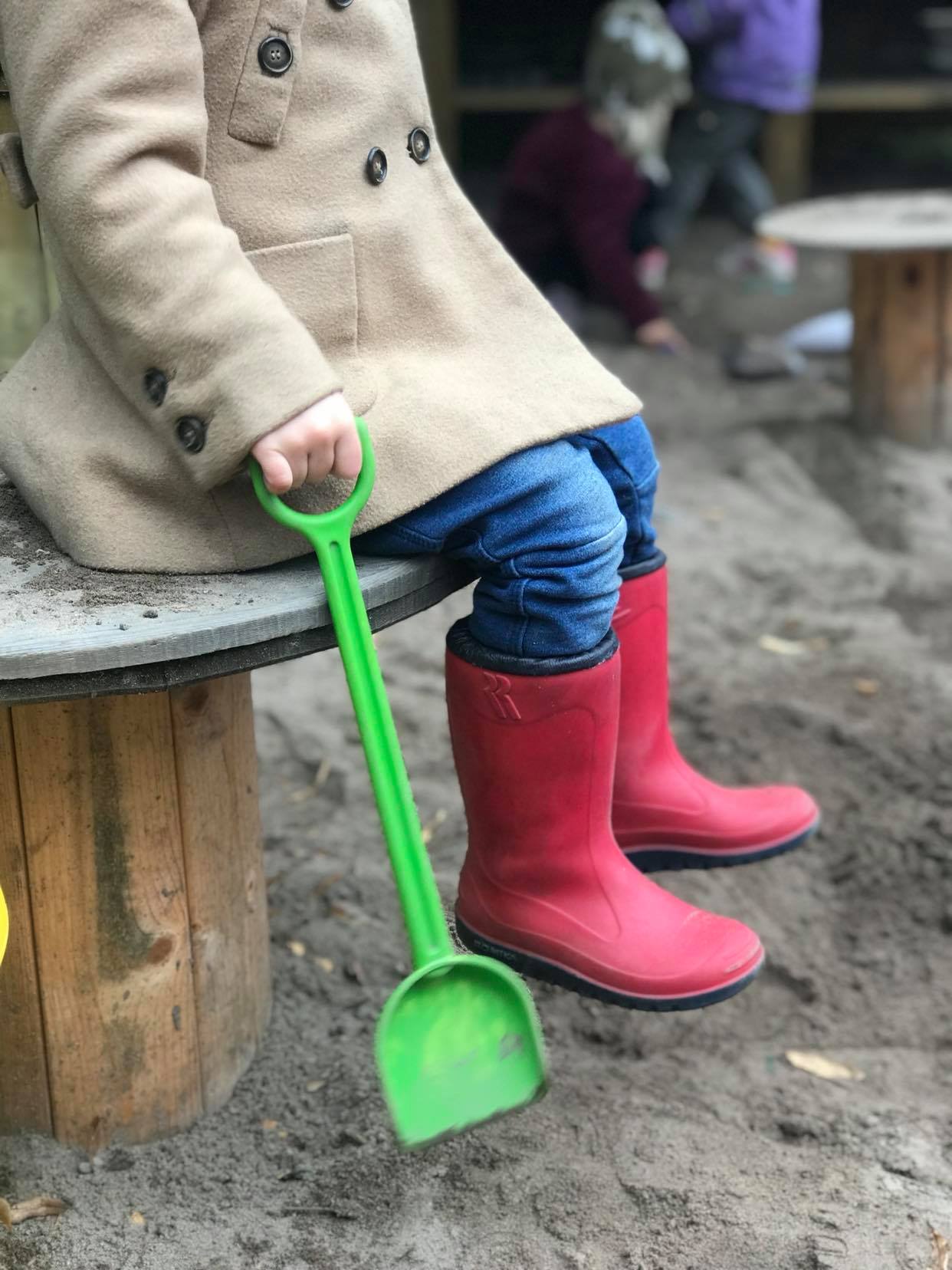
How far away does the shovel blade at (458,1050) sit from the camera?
1354 mm

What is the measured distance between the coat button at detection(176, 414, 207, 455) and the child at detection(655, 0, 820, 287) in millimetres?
4665

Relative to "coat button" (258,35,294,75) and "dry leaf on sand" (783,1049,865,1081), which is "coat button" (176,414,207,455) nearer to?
"coat button" (258,35,294,75)

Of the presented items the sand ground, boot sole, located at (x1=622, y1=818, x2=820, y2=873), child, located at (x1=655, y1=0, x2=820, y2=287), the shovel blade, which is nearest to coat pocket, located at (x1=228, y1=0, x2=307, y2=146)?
the shovel blade

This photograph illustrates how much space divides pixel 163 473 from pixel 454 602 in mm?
1824

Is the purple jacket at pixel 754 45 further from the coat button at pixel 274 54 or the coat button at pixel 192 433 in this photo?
the coat button at pixel 192 433

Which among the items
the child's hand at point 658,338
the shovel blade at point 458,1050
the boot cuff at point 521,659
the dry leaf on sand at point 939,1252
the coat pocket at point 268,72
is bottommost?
the child's hand at point 658,338

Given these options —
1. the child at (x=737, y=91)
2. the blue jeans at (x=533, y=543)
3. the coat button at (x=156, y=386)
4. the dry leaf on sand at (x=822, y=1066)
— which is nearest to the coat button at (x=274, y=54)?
the coat button at (x=156, y=386)

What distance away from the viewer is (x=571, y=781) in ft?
5.09

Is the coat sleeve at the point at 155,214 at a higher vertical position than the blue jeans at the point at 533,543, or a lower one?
higher

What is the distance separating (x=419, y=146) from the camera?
1481 millimetres

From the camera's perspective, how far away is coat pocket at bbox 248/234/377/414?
140cm

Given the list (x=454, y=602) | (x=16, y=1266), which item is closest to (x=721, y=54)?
(x=454, y=602)

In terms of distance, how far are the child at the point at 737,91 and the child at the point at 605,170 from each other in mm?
544

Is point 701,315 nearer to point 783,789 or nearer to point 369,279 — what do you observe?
point 783,789
